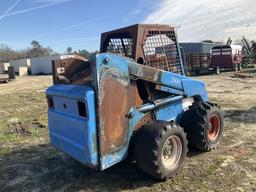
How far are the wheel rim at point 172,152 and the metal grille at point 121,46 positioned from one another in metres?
1.64

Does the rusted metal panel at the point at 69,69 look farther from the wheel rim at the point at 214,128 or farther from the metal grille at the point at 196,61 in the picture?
the metal grille at the point at 196,61

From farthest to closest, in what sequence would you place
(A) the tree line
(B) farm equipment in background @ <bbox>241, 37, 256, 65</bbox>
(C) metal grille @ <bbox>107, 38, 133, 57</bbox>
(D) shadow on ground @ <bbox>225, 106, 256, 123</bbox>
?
(A) the tree line < (B) farm equipment in background @ <bbox>241, 37, 256, 65</bbox> < (D) shadow on ground @ <bbox>225, 106, 256, 123</bbox> < (C) metal grille @ <bbox>107, 38, 133, 57</bbox>

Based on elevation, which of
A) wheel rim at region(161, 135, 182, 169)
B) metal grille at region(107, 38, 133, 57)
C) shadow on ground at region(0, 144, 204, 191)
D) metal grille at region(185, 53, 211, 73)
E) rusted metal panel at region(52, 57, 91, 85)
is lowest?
shadow on ground at region(0, 144, 204, 191)

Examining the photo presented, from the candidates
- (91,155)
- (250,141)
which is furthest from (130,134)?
(250,141)

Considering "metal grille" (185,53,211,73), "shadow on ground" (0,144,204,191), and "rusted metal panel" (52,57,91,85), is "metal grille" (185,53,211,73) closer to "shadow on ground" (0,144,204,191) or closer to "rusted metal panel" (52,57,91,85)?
"shadow on ground" (0,144,204,191)

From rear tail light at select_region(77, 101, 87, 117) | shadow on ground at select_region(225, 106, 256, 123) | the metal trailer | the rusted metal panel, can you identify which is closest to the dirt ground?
shadow on ground at select_region(225, 106, 256, 123)

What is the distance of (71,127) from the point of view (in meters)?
4.83

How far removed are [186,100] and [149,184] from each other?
1.75 m

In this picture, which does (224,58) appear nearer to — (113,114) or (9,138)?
(9,138)

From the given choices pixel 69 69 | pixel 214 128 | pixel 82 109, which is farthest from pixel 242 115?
pixel 82 109

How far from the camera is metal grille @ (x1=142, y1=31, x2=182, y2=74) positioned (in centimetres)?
568

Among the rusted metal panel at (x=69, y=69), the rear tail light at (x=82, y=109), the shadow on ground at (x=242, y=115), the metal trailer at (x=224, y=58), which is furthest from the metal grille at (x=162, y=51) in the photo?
the metal trailer at (x=224, y=58)

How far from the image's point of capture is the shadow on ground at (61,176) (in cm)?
509

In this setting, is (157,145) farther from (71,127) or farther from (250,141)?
(250,141)
